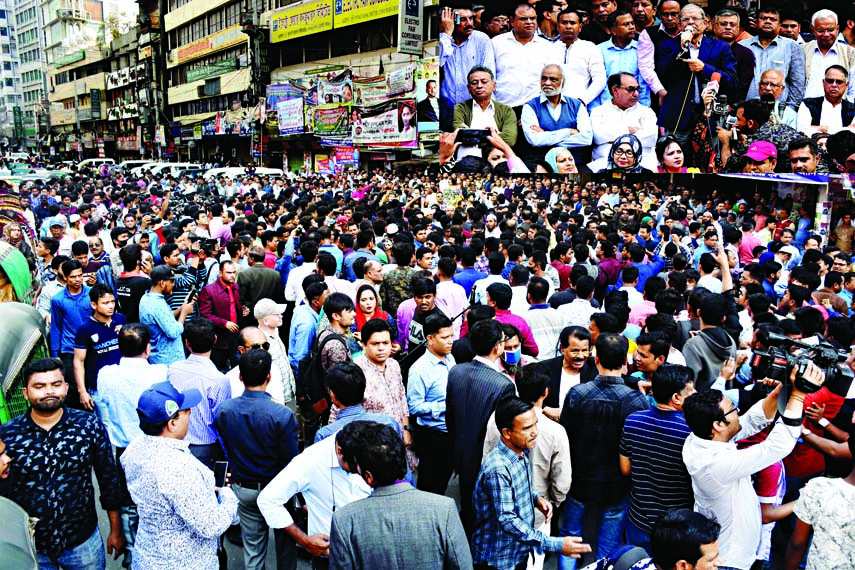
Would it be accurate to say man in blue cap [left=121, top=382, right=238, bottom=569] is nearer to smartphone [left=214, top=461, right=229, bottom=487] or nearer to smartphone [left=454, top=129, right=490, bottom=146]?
smartphone [left=214, top=461, right=229, bottom=487]

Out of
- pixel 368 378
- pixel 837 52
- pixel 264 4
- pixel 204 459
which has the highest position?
pixel 264 4

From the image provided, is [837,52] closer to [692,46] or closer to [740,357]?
[692,46]

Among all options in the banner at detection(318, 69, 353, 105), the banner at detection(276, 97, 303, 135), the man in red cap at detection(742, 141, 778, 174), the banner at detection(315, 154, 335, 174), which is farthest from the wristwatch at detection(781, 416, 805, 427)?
the banner at detection(276, 97, 303, 135)

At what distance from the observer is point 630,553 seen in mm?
2293

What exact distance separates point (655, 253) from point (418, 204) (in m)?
7.41

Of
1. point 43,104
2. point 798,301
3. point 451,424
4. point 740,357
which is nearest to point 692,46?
point 798,301

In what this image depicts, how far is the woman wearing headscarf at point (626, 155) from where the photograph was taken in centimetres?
1353

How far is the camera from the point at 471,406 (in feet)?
11.9

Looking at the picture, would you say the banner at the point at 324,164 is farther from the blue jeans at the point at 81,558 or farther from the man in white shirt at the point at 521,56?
the blue jeans at the point at 81,558

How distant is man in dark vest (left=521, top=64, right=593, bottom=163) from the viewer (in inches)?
543

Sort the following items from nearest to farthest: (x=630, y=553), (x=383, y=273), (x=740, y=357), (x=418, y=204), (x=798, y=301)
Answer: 1. (x=630, y=553)
2. (x=740, y=357)
3. (x=798, y=301)
4. (x=383, y=273)
5. (x=418, y=204)

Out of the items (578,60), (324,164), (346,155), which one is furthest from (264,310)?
(324,164)

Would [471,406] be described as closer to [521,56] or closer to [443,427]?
[443,427]

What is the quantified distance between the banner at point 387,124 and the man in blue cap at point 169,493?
21647 mm
